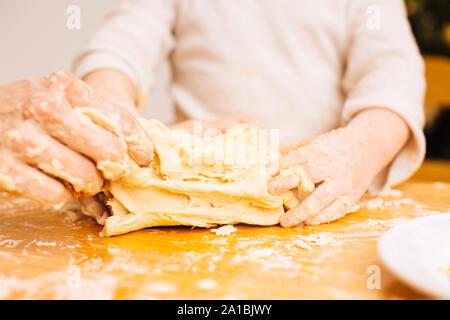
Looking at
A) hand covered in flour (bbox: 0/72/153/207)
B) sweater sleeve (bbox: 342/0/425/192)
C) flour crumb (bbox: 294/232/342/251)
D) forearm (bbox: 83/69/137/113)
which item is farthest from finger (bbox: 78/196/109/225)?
sweater sleeve (bbox: 342/0/425/192)

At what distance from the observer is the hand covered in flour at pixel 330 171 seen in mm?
840

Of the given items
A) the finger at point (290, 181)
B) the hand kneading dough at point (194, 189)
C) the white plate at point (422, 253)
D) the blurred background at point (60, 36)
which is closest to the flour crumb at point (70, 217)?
the hand kneading dough at point (194, 189)

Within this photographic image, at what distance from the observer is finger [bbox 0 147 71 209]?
2.06 feet

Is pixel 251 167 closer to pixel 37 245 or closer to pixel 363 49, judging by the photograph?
pixel 37 245

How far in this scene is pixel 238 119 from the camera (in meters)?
0.97

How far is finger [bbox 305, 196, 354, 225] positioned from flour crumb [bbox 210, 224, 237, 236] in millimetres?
149

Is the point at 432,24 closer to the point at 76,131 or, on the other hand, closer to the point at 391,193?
the point at 391,193

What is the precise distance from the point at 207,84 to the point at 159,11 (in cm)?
29

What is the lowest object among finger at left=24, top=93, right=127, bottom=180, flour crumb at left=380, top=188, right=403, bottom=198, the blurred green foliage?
flour crumb at left=380, top=188, right=403, bottom=198

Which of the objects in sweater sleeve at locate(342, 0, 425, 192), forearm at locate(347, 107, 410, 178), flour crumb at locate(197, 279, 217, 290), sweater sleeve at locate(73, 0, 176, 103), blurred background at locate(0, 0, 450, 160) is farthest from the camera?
blurred background at locate(0, 0, 450, 160)

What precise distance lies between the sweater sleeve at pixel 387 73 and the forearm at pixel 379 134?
19mm

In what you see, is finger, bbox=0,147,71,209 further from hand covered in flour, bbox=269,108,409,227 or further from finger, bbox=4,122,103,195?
hand covered in flour, bbox=269,108,409,227

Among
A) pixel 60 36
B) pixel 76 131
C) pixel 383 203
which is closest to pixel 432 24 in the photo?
pixel 383 203
